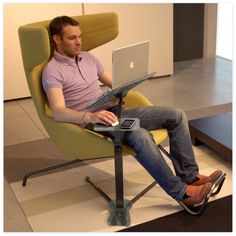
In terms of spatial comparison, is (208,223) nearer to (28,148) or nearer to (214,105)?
(28,148)

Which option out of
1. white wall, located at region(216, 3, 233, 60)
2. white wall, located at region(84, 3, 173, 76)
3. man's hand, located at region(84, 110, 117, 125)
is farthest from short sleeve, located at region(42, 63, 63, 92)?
white wall, located at region(216, 3, 233, 60)

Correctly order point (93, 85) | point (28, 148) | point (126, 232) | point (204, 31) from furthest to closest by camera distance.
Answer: point (204, 31) → point (28, 148) → point (93, 85) → point (126, 232)

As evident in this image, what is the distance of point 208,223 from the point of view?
2139 millimetres

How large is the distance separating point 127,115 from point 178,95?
188cm

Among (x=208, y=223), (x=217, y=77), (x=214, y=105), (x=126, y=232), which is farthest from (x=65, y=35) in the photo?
(x=217, y=77)

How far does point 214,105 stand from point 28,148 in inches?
68.7

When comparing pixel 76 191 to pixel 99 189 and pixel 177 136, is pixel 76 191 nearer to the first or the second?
pixel 99 189

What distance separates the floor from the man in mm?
681

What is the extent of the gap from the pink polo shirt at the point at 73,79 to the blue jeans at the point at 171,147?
24 centimetres

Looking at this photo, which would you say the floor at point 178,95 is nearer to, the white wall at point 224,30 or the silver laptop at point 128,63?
the white wall at point 224,30

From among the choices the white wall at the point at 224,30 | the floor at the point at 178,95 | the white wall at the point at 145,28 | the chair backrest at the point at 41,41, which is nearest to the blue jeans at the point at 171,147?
the chair backrest at the point at 41,41

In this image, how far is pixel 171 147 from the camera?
2336 mm

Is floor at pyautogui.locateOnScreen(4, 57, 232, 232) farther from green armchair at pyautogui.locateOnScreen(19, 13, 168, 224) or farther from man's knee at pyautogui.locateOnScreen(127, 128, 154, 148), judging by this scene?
man's knee at pyautogui.locateOnScreen(127, 128, 154, 148)

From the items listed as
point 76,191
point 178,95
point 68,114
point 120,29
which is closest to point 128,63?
point 68,114
